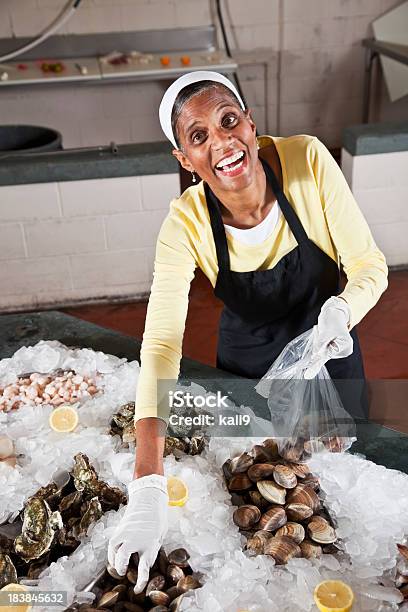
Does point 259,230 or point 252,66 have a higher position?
point 259,230

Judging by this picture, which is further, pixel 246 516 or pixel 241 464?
pixel 241 464

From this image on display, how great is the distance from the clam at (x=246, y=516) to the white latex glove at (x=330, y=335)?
1.12 ft

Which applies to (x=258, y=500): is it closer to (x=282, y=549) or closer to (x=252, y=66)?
(x=282, y=549)

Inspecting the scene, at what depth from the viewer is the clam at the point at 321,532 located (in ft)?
4.25

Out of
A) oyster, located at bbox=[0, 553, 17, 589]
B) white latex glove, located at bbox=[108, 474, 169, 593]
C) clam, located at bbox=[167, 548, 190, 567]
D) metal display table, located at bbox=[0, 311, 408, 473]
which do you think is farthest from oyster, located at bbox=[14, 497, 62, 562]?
metal display table, located at bbox=[0, 311, 408, 473]

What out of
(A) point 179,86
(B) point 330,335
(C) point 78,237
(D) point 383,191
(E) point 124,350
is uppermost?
(A) point 179,86

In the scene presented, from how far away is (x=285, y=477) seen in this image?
1392mm

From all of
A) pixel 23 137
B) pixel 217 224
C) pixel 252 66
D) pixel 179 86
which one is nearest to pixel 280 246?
pixel 217 224

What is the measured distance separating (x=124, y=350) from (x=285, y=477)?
78cm

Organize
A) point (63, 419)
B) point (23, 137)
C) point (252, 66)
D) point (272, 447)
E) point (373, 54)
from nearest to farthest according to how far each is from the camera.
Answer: point (272, 447) < point (63, 419) < point (23, 137) < point (373, 54) < point (252, 66)

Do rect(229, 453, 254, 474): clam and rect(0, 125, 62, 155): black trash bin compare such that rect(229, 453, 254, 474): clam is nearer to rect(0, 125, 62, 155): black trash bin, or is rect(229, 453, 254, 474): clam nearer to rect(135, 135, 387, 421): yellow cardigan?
rect(135, 135, 387, 421): yellow cardigan

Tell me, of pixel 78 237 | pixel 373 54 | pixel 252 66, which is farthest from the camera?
pixel 252 66

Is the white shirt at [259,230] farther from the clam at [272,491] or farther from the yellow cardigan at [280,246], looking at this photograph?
the clam at [272,491]

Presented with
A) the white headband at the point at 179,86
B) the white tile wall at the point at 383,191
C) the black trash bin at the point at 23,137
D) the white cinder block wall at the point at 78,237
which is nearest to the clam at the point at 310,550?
the white headband at the point at 179,86
